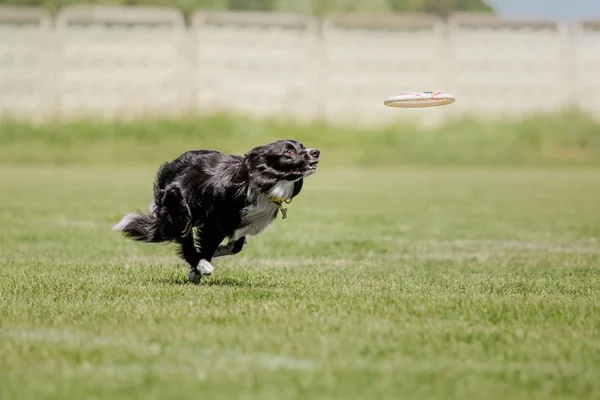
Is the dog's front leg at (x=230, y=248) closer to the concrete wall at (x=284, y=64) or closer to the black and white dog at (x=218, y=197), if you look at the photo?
the black and white dog at (x=218, y=197)

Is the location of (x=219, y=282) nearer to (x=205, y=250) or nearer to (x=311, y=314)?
(x=205, y=250)

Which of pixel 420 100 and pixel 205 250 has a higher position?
pixel 420 100

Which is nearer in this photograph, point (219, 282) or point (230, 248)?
point (219, 282)

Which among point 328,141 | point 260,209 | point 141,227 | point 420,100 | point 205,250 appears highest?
point 420,100

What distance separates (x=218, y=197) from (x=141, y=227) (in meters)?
1.00

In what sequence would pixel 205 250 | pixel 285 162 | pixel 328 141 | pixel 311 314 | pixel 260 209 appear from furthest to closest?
pixel 328 141 → pixel 205 250 → pixel 260 209 → pixel 285 162 → pixel 311 314

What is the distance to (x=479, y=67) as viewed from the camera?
48281mm

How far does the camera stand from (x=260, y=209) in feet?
25.4

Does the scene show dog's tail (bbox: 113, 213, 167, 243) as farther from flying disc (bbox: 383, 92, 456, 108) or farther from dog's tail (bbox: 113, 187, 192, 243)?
flying disc (bbox: 383, 92, 456, 108)

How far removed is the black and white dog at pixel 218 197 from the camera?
7.56 meters

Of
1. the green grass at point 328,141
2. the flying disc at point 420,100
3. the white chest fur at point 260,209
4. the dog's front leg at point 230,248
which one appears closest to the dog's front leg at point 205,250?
the dog's front leg at point 230,248

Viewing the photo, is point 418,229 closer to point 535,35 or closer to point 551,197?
point 551,197

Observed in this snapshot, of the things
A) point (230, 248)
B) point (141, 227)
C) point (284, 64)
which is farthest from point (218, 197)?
point (284, 64)

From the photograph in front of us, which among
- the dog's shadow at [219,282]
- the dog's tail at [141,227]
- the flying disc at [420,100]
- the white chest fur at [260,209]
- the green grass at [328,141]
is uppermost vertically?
the flying disc at [420,100]
